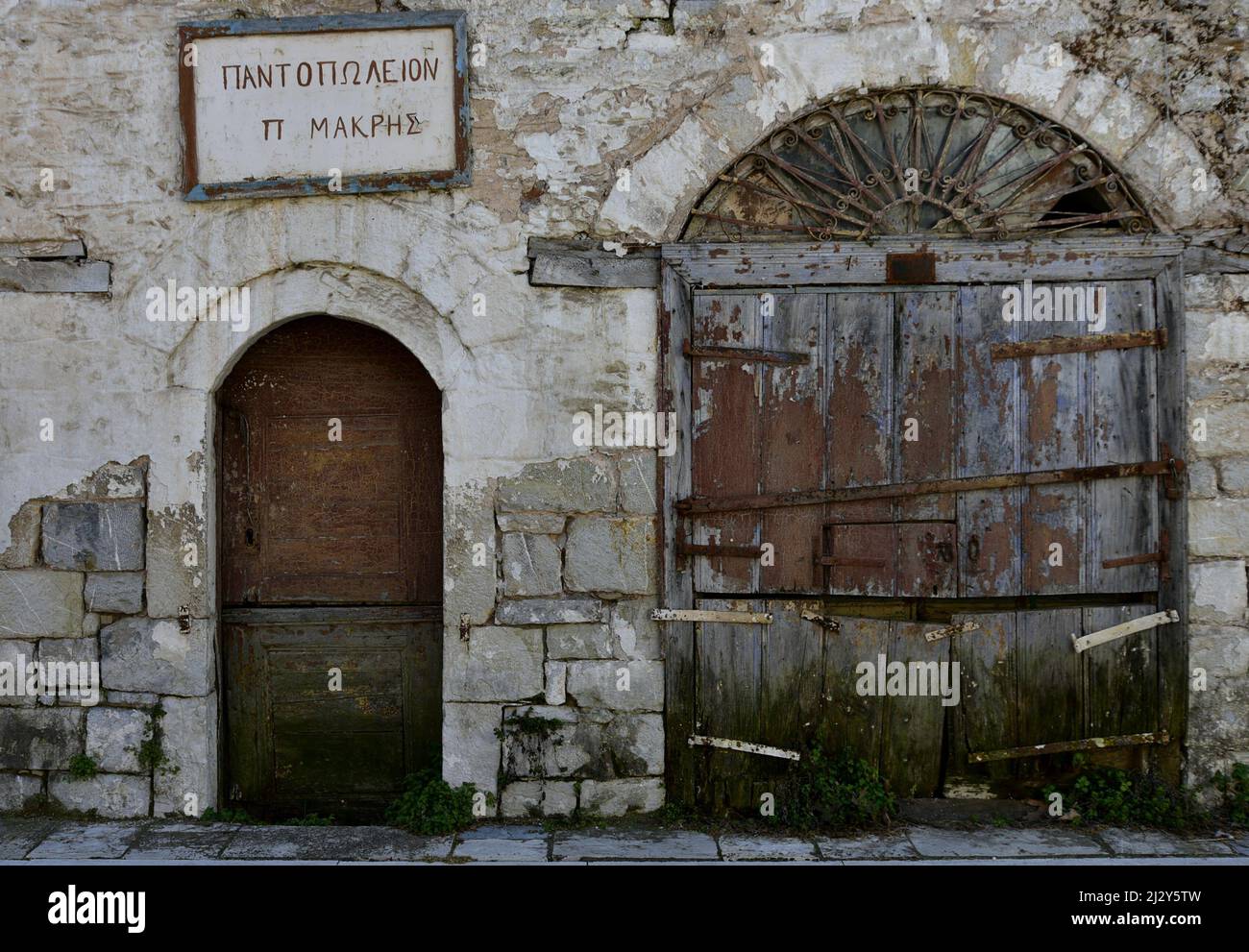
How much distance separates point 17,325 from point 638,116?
2999 mm

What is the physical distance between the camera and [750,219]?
15.1ft

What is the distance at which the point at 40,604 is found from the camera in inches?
180

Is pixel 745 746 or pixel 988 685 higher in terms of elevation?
pixel 988 685

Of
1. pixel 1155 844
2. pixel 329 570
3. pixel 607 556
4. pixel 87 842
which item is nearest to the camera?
pixel 1155 844

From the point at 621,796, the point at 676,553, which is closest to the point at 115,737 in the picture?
the point at 621,796

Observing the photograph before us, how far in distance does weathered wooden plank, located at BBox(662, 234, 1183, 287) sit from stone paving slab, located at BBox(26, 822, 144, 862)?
3496 millimetres

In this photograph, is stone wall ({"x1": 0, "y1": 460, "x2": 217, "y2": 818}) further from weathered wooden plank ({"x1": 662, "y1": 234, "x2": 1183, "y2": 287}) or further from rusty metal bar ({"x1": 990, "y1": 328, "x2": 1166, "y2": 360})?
rusty metal bar ({"x1": 990, "y1": 328, "x2": 1166, "y2": 360})

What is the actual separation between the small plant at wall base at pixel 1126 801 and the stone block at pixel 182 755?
A: 12.6 feet

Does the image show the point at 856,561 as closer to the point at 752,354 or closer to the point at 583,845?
the point at 752,354

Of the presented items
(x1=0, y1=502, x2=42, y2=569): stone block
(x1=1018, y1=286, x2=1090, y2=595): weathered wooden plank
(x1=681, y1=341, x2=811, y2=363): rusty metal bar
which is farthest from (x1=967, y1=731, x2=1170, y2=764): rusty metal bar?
(x1=0, y1=502, x2=42, y2=569): stone block

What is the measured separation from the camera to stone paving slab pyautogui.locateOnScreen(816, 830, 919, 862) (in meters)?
4.12

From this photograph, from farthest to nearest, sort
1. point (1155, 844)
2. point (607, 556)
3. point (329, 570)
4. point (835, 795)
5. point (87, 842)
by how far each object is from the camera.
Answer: point (329, 570) < point (607, 556) < point (835, 795) < point (87, 842) < point (1155, 844)

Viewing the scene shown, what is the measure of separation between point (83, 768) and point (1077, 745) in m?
4.51

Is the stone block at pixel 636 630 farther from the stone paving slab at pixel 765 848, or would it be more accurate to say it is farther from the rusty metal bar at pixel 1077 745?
the rusty metal bar at pixel 1077 745
